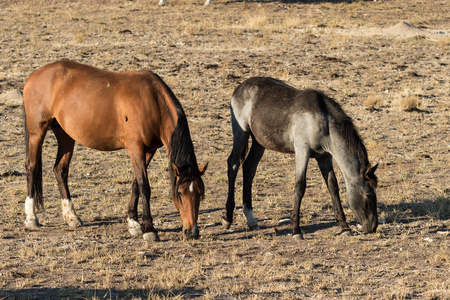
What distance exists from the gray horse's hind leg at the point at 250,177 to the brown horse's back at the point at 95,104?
196 centimetres

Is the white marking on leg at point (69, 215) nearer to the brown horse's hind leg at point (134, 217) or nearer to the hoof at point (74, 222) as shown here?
the hoof at point (74, 222)

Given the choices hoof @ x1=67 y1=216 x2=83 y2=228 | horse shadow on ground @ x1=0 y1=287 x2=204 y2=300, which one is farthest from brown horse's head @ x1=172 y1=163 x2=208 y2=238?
hoof @ x1=67 y1=216 x2=83 y2=228

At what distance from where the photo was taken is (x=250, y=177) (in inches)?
393

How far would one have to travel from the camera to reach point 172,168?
8125mm

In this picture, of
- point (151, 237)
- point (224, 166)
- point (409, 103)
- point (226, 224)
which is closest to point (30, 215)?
point (151, 237)

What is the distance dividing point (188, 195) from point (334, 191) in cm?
261

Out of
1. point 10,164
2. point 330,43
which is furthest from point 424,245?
point 330,43

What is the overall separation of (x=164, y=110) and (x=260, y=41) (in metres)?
19.0

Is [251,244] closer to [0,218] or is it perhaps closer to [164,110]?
[164,110]

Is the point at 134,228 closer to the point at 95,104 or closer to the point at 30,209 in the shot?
the point at 30,209

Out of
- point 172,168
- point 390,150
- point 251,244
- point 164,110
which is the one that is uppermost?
point 164,110

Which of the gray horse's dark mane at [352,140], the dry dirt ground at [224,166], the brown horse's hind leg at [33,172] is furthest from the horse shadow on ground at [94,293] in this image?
the gray horse's dark mane at [352,140]

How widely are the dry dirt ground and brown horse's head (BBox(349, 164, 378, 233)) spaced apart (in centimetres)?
25

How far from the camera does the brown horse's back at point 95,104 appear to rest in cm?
862
